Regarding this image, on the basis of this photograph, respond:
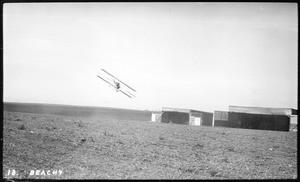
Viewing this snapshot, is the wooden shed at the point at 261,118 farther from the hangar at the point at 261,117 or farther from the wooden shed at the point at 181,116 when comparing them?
the wooden shed at the point at 181,116

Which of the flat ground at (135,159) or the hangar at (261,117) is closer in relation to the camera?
the flat ground at (135,159)

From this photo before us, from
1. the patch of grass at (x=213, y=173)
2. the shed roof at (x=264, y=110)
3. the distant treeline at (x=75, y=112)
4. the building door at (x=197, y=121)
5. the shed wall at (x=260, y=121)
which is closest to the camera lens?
the patch of grass at (x=213, y=173)

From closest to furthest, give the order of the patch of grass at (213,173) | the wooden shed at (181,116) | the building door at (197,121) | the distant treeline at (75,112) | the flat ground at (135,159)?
1. the flat ground at (135,159)
2. the patch of grass at (213,173)
3. the building door at (197,121)
4. the wooden shed at (181,116)
5. the distant treeline at (75,112)

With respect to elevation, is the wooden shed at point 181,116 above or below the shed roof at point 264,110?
below

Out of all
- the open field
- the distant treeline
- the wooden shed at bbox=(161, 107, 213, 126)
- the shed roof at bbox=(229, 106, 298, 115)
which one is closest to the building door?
the wooden shed at bbox=(161, 107, 213, 126)

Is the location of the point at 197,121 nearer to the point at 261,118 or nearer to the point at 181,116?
the point at 181,116

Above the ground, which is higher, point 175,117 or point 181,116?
point 181,116

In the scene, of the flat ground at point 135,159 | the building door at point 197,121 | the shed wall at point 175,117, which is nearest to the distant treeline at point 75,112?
the shed wall at point 175,117

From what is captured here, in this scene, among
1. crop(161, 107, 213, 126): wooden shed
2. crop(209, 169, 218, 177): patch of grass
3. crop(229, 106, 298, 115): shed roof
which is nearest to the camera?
crop(209, 169, 218, 177): patch of grass

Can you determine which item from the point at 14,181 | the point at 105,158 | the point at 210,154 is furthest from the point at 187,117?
the point at 14,181

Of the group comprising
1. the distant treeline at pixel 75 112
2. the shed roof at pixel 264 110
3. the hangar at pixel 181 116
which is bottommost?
the distant treeline at pixel 75 112

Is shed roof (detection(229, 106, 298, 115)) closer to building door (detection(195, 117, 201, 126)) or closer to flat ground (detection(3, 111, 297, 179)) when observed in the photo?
building door (detection(195, 117, 201, 126))

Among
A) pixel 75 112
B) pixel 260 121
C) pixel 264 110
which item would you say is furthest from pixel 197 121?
pixel 75 112

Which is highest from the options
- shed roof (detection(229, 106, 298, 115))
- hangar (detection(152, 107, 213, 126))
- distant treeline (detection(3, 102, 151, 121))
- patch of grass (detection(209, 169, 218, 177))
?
shed roof (detection(229, 106, 298, 115))
